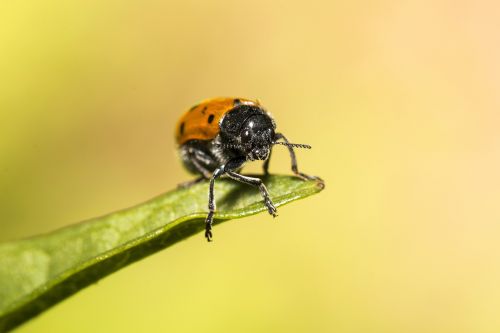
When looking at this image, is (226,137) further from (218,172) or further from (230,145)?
(218,172)

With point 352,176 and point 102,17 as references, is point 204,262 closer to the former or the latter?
point 352,176

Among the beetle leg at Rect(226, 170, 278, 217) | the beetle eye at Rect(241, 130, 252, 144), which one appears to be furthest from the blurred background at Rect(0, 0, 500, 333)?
the beetle leg at Rect(226, 170, 278, 217)

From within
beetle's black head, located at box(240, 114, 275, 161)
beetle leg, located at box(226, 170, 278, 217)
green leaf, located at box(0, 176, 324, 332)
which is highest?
beetle's black head, located at box(240, 114, 275, 161)

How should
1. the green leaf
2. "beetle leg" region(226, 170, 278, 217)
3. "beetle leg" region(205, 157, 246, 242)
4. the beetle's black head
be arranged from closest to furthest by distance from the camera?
the green leaf, "beetle leg" region(226, 170, 278, 217), "beetle leg" region(205, 157, 246, 242), the beetle's black head

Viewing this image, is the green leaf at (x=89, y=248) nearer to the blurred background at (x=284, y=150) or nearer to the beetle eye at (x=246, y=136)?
the beetle eye at (x=246, y=136)

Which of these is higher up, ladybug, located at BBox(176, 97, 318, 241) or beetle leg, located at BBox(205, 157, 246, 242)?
ladybug, located at BBox(176, 97, 318, 241)

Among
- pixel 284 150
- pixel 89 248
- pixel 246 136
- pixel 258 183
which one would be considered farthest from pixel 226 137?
pixel 284 150

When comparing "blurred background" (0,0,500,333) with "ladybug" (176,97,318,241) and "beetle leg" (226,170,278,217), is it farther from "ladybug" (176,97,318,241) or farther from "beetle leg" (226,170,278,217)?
"beetle leg" (226,170,278,217)

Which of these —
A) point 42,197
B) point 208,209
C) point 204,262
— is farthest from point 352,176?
point 208,209
